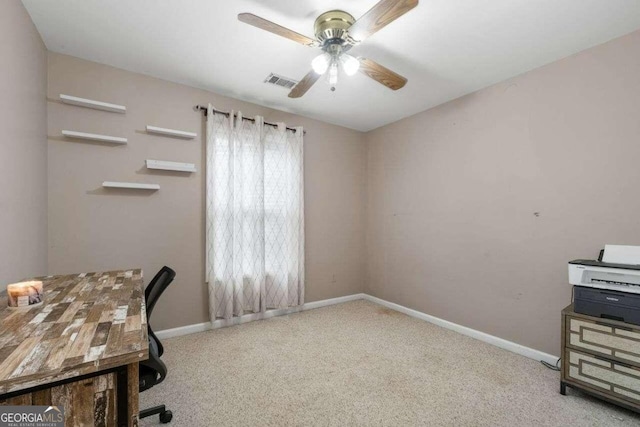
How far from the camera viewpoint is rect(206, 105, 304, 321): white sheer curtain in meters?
3.04

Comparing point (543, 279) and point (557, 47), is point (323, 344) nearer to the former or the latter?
point (543, 279)

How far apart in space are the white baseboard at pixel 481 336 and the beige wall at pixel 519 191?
60 mm

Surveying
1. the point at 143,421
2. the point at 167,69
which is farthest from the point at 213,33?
the point at 143,421

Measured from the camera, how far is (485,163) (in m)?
2.86

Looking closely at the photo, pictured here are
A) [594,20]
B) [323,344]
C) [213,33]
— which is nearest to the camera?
[594,20]

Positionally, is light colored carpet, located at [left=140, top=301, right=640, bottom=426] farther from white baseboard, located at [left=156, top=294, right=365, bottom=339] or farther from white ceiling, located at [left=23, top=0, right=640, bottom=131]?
white ceiling, located at [left=23, top=0, right=640, bottom=131]

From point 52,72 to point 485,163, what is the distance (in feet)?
12.9

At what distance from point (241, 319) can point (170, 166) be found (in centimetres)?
179

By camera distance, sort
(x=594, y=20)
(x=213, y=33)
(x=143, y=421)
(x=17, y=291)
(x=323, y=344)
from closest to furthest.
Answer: (x=17, y=291)
(x=143, y=421)
(x=594, y=20)
(x=213, y=33)
(x=323, y=344)

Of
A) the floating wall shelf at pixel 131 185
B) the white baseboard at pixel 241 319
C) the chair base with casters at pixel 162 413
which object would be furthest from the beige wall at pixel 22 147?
the white baseboard at pixel 241 319

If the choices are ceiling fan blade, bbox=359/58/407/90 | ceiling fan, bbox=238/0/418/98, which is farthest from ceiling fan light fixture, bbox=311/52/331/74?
ceiling fan blade, bbox=359/58/407/90

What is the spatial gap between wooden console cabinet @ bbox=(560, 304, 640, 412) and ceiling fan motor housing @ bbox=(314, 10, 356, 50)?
2416 mm

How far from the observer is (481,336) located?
9.29ft

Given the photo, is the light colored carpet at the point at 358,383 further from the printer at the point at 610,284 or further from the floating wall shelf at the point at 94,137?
the floating wall shelf at the point at 94,137
